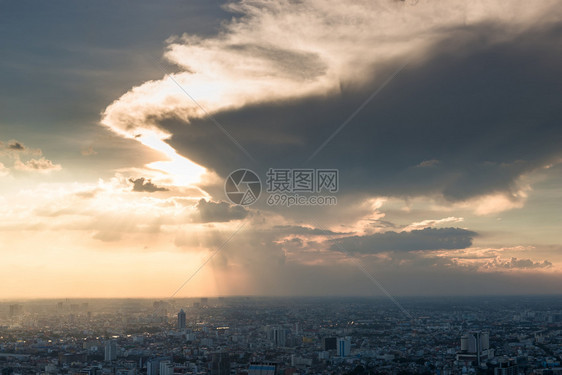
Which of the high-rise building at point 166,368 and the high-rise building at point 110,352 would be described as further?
the high-rise building at point 110,352

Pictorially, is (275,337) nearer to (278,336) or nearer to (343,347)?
(278,336)

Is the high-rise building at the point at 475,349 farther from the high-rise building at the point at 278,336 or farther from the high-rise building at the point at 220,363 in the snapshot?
the high-rise building at the point at 220,363

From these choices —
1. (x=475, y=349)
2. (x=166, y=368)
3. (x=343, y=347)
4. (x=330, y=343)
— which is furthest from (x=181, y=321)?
(x=475, y=349)

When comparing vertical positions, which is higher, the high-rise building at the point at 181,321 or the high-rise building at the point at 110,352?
the high-rise building at the point at 181,321

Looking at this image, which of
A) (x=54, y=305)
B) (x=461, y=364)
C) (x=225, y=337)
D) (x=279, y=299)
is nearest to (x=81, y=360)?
(x=225, y=337)

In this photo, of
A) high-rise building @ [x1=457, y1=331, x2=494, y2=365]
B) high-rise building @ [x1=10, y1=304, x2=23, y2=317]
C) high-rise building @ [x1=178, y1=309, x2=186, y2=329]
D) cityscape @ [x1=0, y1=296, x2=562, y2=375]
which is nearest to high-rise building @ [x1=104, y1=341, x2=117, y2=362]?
cityscape @ [x1=0, y1=296, x2=562, y2=375]

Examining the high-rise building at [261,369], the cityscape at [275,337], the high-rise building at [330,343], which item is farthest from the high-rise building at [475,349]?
the high-rise building at [261,369]
